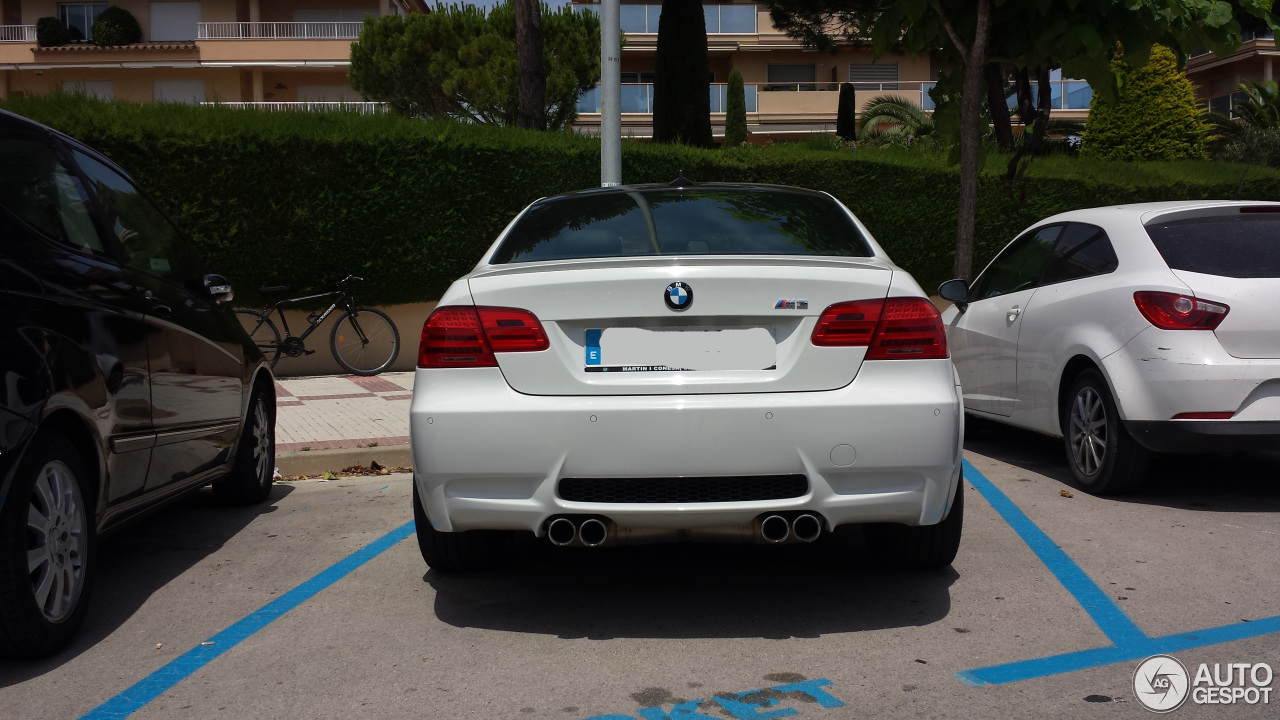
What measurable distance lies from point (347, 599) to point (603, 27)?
6922 millimetres

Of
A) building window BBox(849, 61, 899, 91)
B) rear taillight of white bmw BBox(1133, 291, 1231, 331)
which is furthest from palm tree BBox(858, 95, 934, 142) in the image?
rear taillight of white bmw BBox(1133, 291, 1231, 331)

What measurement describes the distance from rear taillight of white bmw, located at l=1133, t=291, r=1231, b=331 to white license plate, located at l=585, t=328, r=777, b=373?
9.22ft

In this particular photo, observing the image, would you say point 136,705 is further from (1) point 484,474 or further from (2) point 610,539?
(2) point 610,539

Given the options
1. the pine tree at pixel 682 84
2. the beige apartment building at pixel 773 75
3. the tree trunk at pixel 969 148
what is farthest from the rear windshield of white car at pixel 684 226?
the beige apartment building at pixel 773 75

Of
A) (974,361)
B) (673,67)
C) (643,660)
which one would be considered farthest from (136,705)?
(673,67)

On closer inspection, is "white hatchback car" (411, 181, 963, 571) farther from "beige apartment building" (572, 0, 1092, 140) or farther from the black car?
"beige apartment building" (572, 0, 1092, 140)

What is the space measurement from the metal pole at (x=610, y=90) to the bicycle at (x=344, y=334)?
136 inches

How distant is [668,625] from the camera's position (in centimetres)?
392

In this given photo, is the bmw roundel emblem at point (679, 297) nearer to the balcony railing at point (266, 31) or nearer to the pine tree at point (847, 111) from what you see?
the pine tree at point (847, 111)

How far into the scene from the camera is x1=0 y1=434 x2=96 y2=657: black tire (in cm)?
339

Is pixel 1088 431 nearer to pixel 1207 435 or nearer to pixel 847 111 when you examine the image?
pixel 1207 435

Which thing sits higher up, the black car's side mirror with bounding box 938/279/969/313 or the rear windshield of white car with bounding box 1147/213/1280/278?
the rear windshield of white car with bounding box 1147/213/1280/278

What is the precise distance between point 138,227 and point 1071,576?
4.08 m

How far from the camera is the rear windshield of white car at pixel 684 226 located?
14.0ft
